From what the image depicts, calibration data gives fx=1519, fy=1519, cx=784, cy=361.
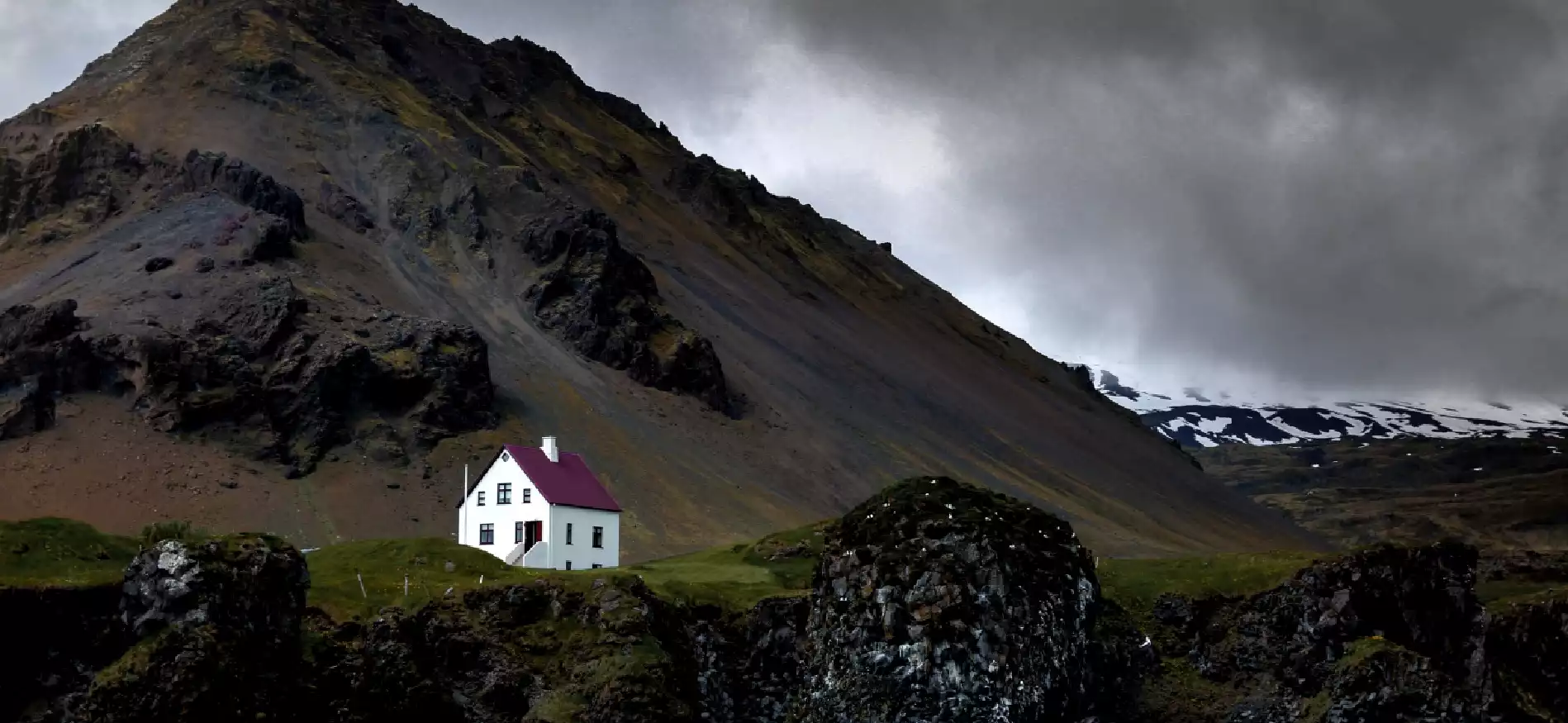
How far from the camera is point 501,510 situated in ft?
334

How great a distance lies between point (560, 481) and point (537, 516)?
4200 millimetres

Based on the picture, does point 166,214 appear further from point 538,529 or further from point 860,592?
point 860,592

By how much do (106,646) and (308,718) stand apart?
24.9 ft

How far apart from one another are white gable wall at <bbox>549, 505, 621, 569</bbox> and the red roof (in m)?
0.51

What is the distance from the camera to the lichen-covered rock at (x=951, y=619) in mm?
63250

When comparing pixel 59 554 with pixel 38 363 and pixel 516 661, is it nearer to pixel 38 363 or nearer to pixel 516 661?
pixel 516 661

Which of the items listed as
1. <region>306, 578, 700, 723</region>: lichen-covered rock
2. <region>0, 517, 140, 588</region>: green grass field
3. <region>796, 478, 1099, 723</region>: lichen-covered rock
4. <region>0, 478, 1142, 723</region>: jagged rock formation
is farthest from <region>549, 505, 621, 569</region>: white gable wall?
<region>0, 517, 140, 588</region>: green grass field

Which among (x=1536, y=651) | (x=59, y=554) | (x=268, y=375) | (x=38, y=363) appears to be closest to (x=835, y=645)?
(x=59, y=554)

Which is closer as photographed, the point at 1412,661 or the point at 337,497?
Result: the point at 1412,661

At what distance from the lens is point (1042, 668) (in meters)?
64.9

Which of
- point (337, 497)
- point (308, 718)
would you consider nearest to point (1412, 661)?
point (308, 718)

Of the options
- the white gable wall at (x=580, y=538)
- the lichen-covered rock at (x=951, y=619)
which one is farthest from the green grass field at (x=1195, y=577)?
the white gable wall at (x=580, y=538)

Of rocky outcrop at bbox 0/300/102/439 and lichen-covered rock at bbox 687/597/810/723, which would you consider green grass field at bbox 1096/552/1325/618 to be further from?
rocky outcrop at bbox 0/300/102/439

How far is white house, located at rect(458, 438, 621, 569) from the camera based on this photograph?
99062 millimetres
